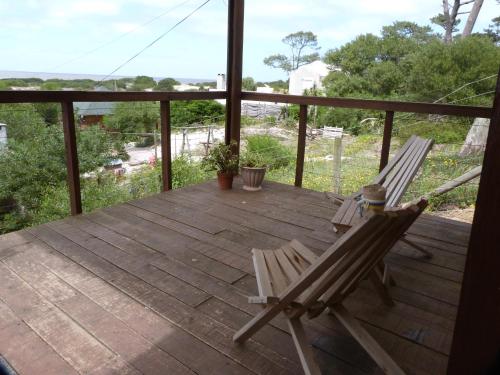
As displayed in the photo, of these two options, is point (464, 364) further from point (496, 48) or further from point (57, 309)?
point (496, 48)

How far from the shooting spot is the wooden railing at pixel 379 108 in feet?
9.82

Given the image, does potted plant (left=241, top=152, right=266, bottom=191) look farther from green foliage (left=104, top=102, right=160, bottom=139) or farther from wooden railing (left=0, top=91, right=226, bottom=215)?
green foliage (left=104, top=102, right=160, bottom=139)

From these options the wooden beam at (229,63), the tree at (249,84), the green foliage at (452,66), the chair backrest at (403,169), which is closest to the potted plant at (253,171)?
the wooden beam at (229,63)

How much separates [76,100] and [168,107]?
2.96 ft

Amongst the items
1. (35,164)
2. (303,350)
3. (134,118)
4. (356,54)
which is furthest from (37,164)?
(303,350)

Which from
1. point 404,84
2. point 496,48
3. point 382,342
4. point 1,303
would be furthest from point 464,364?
point 496,48

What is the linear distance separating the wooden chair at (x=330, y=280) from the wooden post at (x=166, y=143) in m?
2.35

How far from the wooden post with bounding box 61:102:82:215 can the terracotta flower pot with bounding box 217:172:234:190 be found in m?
1.37

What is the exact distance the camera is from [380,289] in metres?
1.91

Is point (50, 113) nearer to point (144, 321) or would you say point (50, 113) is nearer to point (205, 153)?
point (205, 153)

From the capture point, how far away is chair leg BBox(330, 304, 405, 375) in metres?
1.39

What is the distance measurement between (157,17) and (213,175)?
74.7 inches

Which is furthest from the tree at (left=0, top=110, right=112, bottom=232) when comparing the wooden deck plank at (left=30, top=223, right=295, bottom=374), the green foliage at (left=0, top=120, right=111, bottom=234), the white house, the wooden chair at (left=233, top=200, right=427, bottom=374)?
the wooden chair at (left=233, top=200, right=427, bottom=374)

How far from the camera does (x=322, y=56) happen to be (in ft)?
15.9
